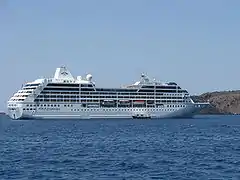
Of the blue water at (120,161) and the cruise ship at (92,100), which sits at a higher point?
the cruise ship at (92,100)

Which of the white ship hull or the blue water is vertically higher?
the white ship hull

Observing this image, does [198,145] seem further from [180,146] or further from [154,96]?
[154,96]

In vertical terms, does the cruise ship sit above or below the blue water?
above

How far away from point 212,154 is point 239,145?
→ 8.24 metres

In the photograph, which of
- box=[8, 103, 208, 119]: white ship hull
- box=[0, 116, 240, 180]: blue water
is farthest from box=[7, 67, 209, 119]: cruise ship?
box=[0, 116, 240, 180]: blue water

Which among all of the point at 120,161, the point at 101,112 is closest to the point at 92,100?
the point at 101,112

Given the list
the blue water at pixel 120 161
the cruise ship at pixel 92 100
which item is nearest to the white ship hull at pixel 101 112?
the cruise ship at pixel 92 100

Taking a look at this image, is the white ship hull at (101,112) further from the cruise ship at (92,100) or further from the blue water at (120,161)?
the blue water at (120,161)

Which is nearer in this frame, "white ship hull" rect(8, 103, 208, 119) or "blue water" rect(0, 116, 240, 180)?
"blue water" rect(0, 116, 240, 180)

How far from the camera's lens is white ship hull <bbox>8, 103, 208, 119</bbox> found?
113 m

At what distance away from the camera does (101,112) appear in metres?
118

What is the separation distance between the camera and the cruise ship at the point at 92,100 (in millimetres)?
114562

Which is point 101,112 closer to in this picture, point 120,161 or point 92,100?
point 92,100

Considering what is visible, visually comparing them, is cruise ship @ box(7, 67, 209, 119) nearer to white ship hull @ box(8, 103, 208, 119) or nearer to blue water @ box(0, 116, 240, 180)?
white ship hull @ box(8, 103, 208, 119)
